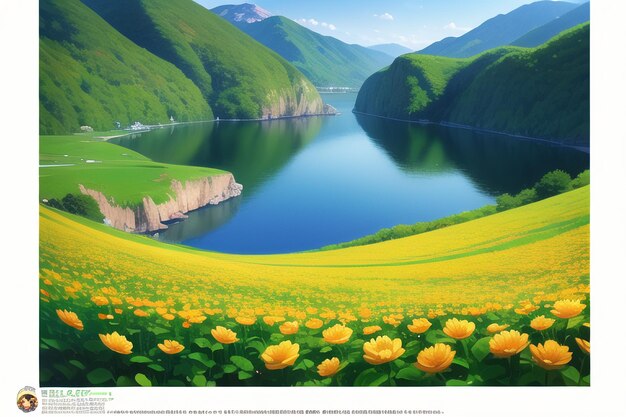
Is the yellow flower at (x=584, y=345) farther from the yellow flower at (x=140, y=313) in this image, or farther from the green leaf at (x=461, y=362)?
the yellow flower at (x=140, y=313)

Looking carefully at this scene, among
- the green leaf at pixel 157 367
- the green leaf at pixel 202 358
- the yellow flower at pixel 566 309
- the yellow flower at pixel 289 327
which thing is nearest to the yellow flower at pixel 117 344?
the green leaf at pixel 157 367

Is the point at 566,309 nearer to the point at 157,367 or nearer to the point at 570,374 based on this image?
the point at 570,374

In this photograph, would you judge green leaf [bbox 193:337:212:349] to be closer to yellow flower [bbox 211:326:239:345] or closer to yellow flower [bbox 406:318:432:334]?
yellow flower [bbox 211:326:239:345]

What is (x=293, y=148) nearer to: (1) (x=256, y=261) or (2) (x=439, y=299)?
(1) (x=256, y=261)

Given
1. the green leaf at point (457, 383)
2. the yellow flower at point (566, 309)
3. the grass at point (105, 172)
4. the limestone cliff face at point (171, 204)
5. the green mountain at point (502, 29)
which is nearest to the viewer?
the green leaf at point (457, 383)

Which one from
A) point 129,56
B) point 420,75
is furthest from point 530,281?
point 420,75

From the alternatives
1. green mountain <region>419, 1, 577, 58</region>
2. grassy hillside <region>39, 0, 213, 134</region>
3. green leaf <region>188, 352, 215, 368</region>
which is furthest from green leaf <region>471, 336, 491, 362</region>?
grassy hillside <region>39, 0, 213, 134</region>
